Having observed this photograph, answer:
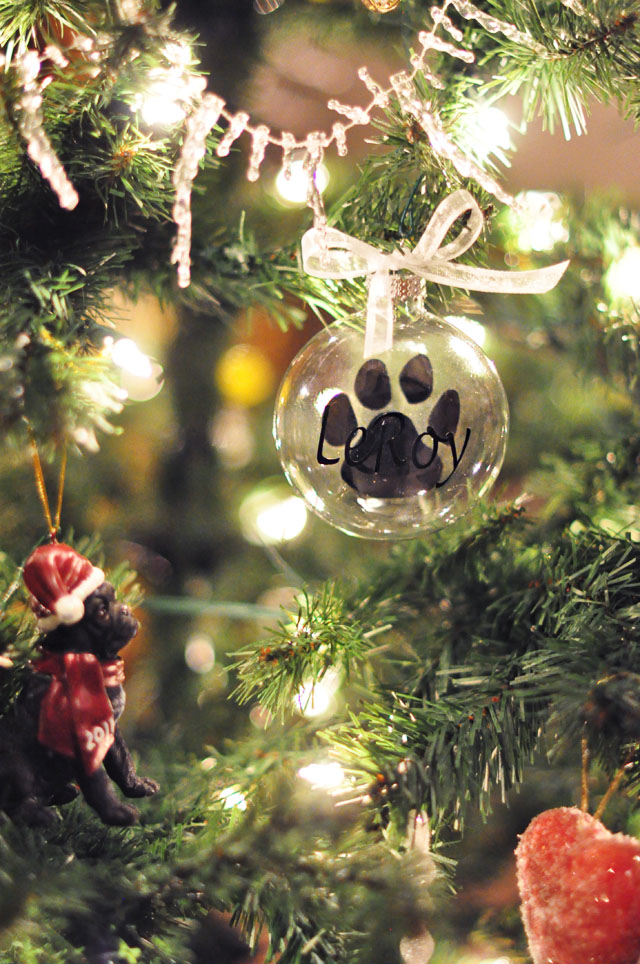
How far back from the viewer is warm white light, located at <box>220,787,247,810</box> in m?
0.58

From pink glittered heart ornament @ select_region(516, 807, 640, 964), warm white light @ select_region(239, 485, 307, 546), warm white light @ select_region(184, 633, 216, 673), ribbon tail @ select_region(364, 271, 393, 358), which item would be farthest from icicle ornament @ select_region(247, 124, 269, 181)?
warm white light @ select_region(184, 633, 216, 673)

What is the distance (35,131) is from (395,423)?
0.93ft

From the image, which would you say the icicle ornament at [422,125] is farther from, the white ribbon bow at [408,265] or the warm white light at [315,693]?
the warm white light at [315,693]

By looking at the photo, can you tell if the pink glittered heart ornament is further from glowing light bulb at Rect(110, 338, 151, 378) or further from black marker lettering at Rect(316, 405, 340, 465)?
glowing light bulb at Rect(110, 338, 151, 378)

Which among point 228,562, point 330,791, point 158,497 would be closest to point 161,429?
point 158,497

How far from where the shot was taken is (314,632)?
2.01 feet

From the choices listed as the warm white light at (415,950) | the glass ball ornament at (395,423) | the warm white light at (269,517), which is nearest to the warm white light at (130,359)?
the glass ball ornament at (395,423)

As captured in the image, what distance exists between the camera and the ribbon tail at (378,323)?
1.79 feet

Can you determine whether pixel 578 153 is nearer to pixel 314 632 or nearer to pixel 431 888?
pixel 314 632

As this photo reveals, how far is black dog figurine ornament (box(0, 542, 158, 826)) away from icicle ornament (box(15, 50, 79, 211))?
22cm

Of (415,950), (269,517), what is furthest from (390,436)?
(269,517)

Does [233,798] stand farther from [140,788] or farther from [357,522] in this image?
[357,522]

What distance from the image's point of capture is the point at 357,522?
0.59 m

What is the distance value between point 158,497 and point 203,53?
568mm
